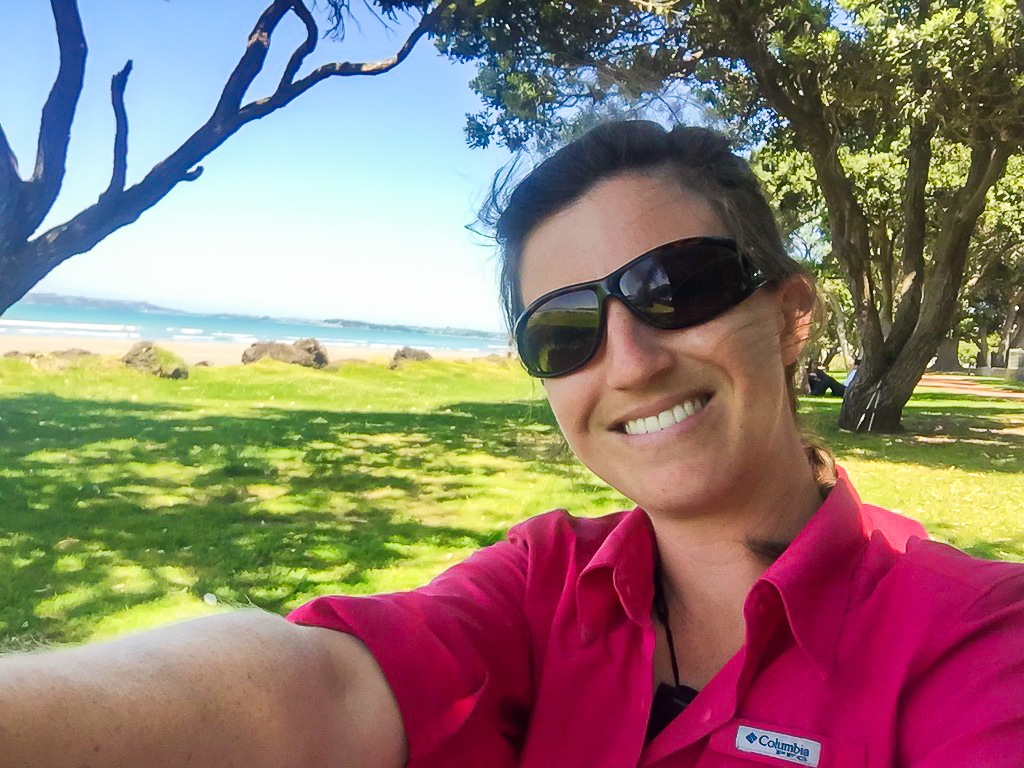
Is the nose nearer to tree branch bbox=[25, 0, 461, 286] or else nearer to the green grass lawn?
the green grass lawn

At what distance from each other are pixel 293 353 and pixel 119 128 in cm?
784

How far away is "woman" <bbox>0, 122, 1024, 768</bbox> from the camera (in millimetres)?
782

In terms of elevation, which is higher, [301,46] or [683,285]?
[301,46]

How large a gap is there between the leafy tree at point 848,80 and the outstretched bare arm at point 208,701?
11.0 ft

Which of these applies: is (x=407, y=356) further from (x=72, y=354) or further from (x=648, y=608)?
(x=648, y=608)

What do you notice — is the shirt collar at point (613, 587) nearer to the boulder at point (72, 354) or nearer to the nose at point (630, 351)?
the nose at point (630, 351)

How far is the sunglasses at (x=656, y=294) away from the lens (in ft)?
3.39

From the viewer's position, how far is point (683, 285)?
1029mm

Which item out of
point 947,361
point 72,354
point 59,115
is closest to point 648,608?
point 59,115

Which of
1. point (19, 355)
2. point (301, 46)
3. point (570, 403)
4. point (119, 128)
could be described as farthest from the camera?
point (19, 355)

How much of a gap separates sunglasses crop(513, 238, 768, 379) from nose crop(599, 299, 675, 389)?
0.01 metres

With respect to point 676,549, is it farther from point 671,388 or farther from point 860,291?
point 860,291

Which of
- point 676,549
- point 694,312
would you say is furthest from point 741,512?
point 694,312

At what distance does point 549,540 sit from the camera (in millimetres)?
1211
